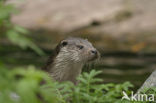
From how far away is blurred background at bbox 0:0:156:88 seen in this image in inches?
377

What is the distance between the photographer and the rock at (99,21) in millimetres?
10617

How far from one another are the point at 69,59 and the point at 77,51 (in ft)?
0.45

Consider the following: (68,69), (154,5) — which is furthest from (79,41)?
(154,5)

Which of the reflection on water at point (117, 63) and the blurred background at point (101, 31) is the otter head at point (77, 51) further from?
the blurred background at point (101, 31)

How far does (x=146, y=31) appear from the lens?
35.1ft

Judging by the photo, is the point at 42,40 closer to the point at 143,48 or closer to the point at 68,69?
the point at 143,48

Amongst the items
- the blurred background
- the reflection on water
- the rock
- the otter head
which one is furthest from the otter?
the rock

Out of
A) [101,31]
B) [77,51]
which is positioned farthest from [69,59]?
[101,31]

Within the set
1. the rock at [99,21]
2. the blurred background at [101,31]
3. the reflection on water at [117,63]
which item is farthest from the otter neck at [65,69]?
the rock at [99,21]

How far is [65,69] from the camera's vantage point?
508cm

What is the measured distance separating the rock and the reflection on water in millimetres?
380

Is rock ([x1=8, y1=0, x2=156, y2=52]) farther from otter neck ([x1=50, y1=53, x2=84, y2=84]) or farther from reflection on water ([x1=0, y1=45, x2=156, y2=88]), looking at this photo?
otter neck ([x1=50, y1=53, x2=84, y2=84])

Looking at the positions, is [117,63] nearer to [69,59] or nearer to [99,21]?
[99,21]

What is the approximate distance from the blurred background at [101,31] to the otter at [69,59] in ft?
11.0
